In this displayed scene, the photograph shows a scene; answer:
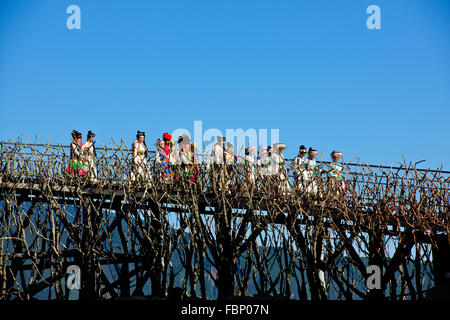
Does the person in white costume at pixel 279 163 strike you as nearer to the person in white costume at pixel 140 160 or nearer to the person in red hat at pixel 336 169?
the person in red hat at pixel 336 169

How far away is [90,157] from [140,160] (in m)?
1.20

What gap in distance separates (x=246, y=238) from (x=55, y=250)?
14.6 ft

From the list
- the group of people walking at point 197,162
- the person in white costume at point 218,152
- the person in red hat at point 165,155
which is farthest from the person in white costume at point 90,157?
the person in white costume at point 218,152

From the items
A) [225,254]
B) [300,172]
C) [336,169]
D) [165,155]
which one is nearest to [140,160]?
[165,155]

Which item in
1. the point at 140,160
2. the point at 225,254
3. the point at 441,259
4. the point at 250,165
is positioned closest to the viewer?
the point at 225,254

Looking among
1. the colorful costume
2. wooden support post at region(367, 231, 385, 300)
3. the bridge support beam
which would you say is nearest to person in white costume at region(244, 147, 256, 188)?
wooden support post at region(367, 231, 385, 300)

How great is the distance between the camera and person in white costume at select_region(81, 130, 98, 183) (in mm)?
13508

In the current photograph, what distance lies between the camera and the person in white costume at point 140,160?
13.5 meters

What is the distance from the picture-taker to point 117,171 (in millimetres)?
13484

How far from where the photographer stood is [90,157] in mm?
13672

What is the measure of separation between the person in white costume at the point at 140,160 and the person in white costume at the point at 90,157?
942 millimetres

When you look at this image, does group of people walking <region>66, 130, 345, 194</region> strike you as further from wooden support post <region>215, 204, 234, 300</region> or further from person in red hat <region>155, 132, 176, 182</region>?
wooden support post <region>215, 204, 234, 300</region>

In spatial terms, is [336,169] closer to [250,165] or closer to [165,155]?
[250,165]

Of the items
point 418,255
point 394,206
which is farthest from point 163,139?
point 418,255
